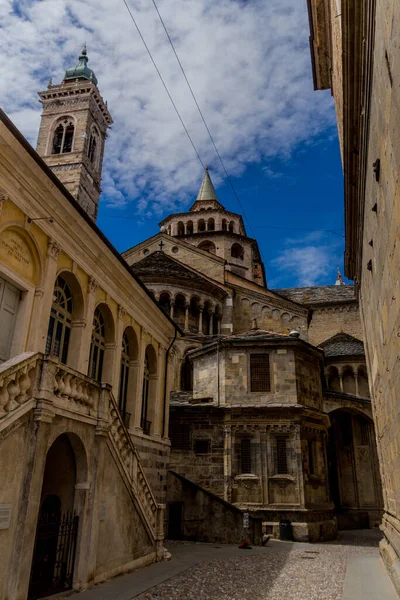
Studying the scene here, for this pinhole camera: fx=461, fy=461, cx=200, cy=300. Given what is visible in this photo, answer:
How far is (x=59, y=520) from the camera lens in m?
9.46

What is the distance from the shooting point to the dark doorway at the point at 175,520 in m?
18.7

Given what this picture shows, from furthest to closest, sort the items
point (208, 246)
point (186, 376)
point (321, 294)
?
point (321, 294) < point (208, 246) < point (186, 376)

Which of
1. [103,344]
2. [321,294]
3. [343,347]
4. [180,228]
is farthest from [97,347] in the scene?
[180,228]

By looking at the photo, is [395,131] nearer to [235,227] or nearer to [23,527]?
[23,527]

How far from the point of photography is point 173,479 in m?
19.2

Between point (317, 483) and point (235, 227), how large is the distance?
120 feet

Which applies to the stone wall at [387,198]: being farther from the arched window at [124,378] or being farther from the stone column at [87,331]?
the arched window at [124,378]

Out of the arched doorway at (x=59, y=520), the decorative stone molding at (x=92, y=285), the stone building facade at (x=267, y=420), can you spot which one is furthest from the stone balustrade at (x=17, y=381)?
the stone building facade at (x=267, y=420)

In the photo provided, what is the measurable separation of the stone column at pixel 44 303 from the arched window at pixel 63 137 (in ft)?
160

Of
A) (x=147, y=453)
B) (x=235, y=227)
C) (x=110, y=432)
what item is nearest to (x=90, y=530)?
(x=110, y=432)

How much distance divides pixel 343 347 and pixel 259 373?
14.4m

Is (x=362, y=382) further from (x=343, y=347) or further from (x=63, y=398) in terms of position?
(x=63, y=398)

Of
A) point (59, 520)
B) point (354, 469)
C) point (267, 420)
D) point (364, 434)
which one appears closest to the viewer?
point (59, 520)

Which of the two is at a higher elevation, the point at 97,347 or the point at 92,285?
the point at 92,285
